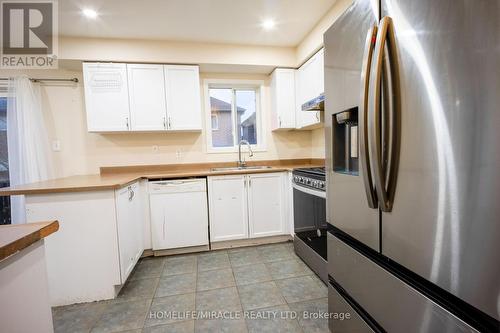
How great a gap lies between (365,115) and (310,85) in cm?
196

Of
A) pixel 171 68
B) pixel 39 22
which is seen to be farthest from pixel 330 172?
pixel 39 22

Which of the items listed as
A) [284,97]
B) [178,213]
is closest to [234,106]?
[284,97]

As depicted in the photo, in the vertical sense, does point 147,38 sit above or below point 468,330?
above

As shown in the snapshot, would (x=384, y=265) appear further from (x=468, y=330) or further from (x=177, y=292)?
(x=177, y=292)

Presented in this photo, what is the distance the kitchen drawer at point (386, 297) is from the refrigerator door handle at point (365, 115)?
0.30 meters

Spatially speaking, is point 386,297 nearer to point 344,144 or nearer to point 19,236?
point 344,144

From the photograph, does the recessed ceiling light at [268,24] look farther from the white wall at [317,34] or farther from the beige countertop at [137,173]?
the beige countertop at [137,173]

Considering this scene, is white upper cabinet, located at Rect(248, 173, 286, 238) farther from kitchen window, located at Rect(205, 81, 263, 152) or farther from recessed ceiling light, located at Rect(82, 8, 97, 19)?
recessed ceiling light, located at Rect(82, 8, 97, 19)

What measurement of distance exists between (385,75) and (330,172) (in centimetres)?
58

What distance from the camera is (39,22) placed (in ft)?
7.22

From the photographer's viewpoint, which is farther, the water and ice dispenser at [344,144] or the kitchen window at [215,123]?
the kitchen window at [215,123]

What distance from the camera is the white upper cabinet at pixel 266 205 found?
107 inches

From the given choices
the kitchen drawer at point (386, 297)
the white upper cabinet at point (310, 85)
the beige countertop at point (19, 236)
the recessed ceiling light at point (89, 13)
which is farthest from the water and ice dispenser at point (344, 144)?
the recessed ceiling light at point (89, 13)

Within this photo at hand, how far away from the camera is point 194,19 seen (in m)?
2.31
